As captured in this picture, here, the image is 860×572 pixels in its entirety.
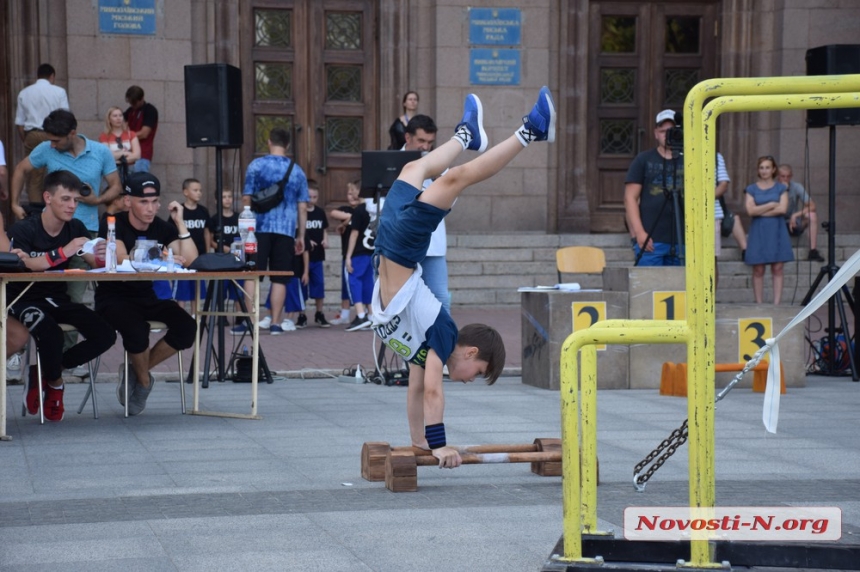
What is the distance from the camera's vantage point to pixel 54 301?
25.8 feet

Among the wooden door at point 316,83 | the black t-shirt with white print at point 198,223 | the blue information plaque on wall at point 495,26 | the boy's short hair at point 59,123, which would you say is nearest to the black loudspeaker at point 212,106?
the boy's short hair at point 59,123

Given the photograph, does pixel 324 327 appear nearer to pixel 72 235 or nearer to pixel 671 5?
pixel 72 235

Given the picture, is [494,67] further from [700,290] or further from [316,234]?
[700,290]

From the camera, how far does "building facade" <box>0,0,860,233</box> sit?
17750 mm

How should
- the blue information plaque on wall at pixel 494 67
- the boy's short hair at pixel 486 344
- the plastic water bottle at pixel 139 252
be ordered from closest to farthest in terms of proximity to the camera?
the boy's short hair at pixel 486 344 → the plastic water bottle at pixel 139 252 → the blue information plaque on wall at pixel 494 67

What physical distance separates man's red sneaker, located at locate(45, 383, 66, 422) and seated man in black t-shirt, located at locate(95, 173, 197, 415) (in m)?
0.43

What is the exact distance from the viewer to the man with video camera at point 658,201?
1036cm

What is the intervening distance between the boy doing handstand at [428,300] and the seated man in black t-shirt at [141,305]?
96.0 inches

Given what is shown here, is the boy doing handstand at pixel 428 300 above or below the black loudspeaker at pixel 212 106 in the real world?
below

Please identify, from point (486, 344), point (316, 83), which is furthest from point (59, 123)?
point (316, 83)

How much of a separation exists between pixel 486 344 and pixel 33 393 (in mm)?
3523

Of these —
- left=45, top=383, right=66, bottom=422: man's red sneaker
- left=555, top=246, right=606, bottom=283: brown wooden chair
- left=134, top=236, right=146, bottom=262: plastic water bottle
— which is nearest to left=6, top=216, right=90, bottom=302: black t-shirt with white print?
left=134, top=236, right=146, bottom=262: plastic water bottle

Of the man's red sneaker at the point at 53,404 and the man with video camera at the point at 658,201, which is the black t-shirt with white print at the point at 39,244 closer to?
the man's red sneaker at the point at 53,404

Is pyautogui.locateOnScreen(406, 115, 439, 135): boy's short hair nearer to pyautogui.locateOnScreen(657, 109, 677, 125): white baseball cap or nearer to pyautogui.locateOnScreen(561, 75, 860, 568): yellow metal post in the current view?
pyautogui.locateOnScreen(657, 109, 677, 125): white baseball cap
